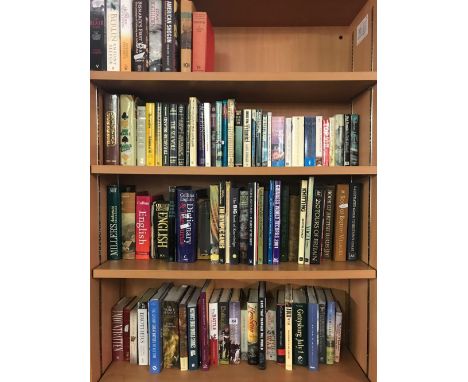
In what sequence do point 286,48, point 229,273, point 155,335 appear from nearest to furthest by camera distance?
point 229,273 < point 155,335 < point 286,48

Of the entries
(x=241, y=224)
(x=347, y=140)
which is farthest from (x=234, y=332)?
(x=347, y=140)

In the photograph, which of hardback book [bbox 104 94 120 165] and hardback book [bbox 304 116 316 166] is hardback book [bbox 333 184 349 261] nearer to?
hardback book [bbox 304 116 316 166]

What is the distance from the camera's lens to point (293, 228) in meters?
1.37

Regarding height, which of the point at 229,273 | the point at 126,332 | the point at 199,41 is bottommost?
the point at 126,332

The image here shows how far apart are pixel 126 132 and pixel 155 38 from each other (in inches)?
12.2

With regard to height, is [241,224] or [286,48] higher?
[286,48]

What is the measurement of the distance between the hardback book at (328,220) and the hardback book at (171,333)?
54cm

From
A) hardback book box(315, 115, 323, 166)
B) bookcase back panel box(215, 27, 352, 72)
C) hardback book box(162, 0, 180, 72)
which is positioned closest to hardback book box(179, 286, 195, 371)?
hardback book box(315, 115, 323, 166)

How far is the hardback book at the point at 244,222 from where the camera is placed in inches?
52.0

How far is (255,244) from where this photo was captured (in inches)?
52.0

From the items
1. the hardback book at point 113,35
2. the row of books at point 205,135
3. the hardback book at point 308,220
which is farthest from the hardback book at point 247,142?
the hardback book at point 113,35

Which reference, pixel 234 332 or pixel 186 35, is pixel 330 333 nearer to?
pixel 234 332
